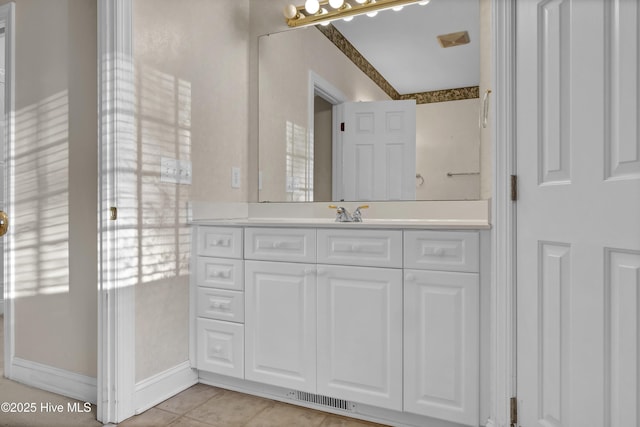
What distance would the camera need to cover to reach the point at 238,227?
199 cm

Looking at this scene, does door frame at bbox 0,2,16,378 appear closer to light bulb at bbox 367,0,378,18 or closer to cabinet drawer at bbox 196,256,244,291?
cabinet drawer at bbox 196,256,244,291

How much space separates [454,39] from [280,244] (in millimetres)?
1410

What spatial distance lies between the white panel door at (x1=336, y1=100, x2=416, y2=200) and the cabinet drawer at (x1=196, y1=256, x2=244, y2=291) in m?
0.74

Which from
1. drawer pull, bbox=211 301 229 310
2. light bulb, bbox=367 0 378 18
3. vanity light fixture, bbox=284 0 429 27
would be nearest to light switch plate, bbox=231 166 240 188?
drawer pull, bbox=211 301 229 310

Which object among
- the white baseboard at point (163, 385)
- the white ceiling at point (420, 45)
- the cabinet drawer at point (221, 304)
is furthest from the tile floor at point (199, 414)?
the white ceiling at point (420, 45)

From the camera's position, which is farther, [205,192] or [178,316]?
[205,192]

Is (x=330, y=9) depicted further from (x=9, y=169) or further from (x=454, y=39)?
(x=9, y=169)

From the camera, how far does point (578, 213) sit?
113 cm

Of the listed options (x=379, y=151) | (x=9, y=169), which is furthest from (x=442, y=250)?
(x=9, y=169)

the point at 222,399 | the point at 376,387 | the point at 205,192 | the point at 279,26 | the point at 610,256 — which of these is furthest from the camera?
the point at 279,26

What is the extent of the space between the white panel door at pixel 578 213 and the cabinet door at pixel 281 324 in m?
0.85

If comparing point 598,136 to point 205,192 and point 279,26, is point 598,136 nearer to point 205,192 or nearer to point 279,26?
point 205,192

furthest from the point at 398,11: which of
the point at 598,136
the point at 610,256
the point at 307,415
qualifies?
the point at 307,415

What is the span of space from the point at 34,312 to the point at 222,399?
3.58 feet
